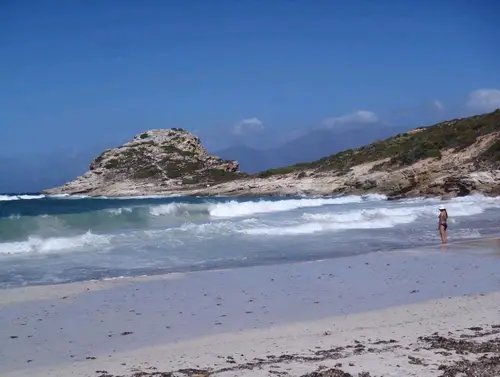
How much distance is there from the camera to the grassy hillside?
48.2 m

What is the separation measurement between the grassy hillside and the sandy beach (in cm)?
3238

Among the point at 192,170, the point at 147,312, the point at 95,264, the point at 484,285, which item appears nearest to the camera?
the point at 147,312

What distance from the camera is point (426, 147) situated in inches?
2042

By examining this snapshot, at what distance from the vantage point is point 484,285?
33.2ft

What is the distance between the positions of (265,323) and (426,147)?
46882 millimetres

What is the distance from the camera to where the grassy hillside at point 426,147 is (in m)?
48.2

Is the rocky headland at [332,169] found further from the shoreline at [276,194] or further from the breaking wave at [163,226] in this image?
the breaking wave at [163,226]

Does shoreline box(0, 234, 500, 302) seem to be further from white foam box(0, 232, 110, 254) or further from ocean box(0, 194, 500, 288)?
white foam box(0, 232, 110, 254)

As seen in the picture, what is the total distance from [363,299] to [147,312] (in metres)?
3.39

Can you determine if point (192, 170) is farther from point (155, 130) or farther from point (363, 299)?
point (363, 299)

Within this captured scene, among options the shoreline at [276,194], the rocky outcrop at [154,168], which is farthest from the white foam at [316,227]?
the rocky outcrop at [154,168]

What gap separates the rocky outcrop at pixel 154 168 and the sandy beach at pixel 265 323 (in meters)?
72.5

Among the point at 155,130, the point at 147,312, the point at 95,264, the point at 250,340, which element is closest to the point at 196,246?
the point at 95,264

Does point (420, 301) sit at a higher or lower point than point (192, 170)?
lower
